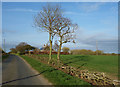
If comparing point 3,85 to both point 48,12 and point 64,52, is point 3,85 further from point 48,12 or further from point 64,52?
point 64,52

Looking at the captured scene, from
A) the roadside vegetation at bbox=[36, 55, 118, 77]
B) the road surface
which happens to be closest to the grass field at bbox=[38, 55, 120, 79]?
the roadside vegetation at bbox=[36, 55, 118, 77]

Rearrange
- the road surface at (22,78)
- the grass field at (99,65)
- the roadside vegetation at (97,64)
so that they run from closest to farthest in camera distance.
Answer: the road surface at (22,78), the grass field at (99,65), the roadside vegetation at (97,64)

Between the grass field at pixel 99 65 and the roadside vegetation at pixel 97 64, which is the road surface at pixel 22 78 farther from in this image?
the roadside vegetation at pixel 97 64

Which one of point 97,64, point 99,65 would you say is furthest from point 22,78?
point 97,64

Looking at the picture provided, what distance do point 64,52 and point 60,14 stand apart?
2444 inches

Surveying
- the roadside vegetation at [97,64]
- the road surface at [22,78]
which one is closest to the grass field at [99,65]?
the roadside vegetation at [97,64]

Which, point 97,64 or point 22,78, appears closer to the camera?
point 22,78

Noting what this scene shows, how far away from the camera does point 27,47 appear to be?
56969mm

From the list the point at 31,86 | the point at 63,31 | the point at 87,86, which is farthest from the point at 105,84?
the point at 63,31

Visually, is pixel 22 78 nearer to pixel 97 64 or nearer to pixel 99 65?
pixel 99 65

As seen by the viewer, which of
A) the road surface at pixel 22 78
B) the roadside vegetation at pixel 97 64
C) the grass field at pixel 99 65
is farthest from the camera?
the roadside vegetation at pixel 97 64

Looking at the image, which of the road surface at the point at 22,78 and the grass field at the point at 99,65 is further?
the grass field at the point at 99,65

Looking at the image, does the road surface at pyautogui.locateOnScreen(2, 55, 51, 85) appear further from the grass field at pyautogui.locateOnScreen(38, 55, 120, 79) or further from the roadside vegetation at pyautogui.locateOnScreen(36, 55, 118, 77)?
the roadside vegetation at pyautogui.locateOnScreen(36, 55, 118, 77)

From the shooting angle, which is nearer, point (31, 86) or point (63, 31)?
point (31, 86)
